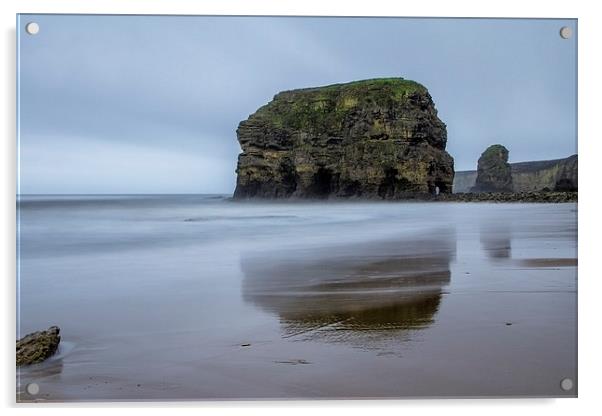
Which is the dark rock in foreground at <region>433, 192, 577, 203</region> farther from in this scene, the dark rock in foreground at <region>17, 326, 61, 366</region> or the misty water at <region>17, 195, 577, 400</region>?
the dark rock in foreground at <region>17, 326, 61, 366</region>

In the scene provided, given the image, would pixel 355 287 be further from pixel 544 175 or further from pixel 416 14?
pixel 416 14

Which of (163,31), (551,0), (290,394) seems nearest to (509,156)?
(551,0)

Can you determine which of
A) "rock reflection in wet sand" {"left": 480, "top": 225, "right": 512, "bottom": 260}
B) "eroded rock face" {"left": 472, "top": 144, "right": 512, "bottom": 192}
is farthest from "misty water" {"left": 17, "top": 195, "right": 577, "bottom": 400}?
"eroded rock face" {"left": 472, "top": 144, "right": 512, "bottom": 192}

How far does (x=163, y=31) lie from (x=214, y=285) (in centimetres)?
101

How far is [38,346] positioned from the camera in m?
1.99

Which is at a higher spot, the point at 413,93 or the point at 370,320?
the point at 413,93

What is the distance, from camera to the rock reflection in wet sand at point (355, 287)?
6.64ft

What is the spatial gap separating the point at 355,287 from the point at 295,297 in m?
→ 0.24

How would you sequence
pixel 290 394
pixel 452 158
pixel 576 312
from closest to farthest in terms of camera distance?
pixel 290 394 < pixel 576 312 < pixel 452 158

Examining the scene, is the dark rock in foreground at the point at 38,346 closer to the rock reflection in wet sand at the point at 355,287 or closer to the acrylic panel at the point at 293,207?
the acrylic panel at the point at 293,207

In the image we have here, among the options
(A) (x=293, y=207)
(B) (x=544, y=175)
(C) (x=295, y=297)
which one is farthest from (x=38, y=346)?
(B) (x=544, y=175)

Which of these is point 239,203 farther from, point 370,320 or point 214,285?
point 370,320

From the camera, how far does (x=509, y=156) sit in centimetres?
A: 227

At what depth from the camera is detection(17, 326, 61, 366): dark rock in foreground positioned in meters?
1.99
